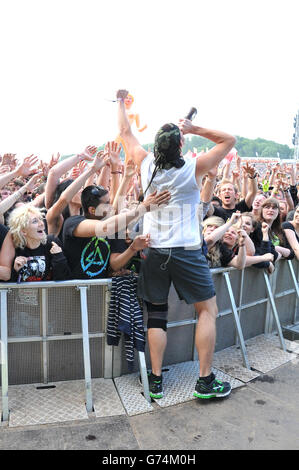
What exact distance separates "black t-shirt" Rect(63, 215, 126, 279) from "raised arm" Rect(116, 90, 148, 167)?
0.69 m

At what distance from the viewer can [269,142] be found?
12694cm

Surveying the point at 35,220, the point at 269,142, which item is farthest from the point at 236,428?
the point at 269,142

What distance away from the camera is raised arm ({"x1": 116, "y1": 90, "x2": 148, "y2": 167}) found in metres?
3.51

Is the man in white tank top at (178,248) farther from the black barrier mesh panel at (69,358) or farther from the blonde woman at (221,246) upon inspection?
the blonde woman at (221,246)

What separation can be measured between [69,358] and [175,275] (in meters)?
1.12

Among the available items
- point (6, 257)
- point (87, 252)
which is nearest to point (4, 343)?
point (6, 257)

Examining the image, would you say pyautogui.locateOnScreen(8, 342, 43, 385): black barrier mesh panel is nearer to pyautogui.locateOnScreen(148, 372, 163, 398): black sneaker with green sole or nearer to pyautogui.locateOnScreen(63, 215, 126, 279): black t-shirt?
pyautogui.locateOnScreen(63, 215, 126, 279): black t-shirt

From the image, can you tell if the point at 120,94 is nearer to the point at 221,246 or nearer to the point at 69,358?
the point at 221,246

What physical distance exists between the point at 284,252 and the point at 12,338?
3.23 m

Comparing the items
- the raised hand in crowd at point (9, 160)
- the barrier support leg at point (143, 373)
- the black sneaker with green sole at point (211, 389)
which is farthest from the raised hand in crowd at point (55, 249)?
the raised hand in crowd at point (9, 160)

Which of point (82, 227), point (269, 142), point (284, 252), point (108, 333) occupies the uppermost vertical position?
point (269, 142)

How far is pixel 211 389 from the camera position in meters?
3.36
